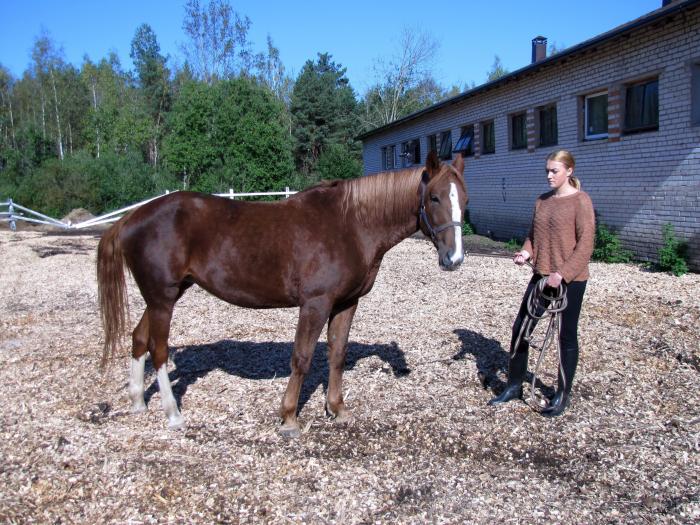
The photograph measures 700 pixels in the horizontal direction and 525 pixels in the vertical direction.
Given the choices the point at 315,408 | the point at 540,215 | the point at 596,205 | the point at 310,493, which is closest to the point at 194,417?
the point at 315,408

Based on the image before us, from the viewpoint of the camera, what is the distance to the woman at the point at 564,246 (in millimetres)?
3812

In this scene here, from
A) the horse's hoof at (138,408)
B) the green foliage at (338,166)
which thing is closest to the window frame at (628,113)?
the horse's hoof at (138,408)

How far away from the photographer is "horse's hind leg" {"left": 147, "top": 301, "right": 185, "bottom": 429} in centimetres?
414

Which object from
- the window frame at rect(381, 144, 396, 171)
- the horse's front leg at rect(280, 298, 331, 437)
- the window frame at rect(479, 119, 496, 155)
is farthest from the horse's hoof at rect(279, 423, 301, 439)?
the window frame at rect(381, 144, 396, 171)

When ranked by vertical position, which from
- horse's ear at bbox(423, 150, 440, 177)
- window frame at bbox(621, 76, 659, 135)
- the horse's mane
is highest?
window frame at bbox(621, 76, 659, 135)

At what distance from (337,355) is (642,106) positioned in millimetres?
9924

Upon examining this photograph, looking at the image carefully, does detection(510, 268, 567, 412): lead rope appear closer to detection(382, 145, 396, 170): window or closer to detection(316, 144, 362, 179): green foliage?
detection(382, 145, 396, 170): window

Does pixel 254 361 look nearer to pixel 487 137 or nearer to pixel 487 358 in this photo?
pixel 487 358

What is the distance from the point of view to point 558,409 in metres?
4.14

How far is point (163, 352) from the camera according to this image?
13.8 ft

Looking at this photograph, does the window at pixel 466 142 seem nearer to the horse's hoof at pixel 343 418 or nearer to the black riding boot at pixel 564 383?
the black riding boot at pixel 564 383

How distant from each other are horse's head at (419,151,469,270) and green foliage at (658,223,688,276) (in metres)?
7.44

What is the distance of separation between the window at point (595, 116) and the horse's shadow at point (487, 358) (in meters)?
8.21

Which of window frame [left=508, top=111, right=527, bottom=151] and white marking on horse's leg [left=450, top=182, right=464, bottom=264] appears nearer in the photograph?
white marking on horse's leg [left=450, top=182, right=464, bottom=264]
